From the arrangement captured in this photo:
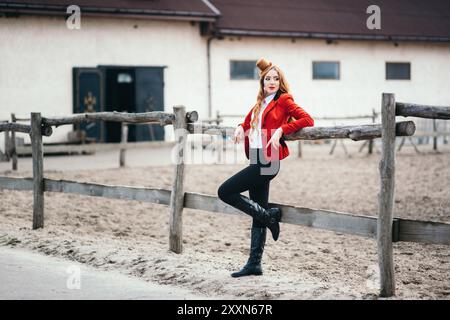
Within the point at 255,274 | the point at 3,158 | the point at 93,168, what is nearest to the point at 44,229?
the point at 255,274

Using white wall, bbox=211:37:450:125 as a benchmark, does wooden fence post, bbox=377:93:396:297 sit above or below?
below

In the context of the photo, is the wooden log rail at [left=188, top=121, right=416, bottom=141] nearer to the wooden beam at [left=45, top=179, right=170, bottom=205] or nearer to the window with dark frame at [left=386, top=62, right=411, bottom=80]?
the wooden beam at [left=45, top=179, right=170, bottom=205]

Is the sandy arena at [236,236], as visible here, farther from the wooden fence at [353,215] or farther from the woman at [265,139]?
the woman at [265,139]

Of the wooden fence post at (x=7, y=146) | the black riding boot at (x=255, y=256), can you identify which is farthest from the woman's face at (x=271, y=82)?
the wooden fence post at (x=7, y=146)

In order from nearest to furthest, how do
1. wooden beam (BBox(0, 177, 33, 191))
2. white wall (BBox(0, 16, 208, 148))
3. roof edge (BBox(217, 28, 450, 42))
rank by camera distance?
1. wooden beam (BBox(0, 177, 33, 191))
2. white wall (BBox(0, 16, 208, 148))
3. roof edge (BBox(217, 28, 450, 42))

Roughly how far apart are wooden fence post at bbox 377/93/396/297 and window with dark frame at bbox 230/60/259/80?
56.0 feet

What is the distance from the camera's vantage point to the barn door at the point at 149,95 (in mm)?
21281

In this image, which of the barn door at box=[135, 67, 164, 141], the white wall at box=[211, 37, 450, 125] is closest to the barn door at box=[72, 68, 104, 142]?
the barn door at box=[135, 67, 164, 141]

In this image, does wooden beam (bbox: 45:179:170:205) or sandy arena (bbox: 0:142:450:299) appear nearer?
Result: sandy arena (bbox: 0:142:450:299)

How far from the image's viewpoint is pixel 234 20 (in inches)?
898

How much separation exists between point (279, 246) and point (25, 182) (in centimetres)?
314

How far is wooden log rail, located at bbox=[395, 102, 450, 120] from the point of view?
5660mm

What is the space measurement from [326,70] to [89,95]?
7.74m
